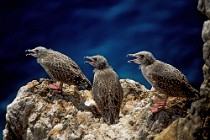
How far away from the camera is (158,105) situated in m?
12.1

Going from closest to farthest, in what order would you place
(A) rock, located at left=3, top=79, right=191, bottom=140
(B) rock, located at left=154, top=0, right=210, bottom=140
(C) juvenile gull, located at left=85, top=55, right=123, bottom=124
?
(B) rock, located at left=154, top=0, right=210, bottom=140, (A) rock, located at left=3, top=79, right=191, bottom=140, (C) juvenile gull, located at left=85, top=55, right=123, bottom=124

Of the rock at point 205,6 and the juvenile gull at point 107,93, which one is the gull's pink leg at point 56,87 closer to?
the juvenile gull at point 107,93

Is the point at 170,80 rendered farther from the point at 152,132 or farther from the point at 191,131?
the point at 191,131

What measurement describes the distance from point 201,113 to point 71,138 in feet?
11.5

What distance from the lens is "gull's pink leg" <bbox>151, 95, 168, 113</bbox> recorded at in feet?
39.2

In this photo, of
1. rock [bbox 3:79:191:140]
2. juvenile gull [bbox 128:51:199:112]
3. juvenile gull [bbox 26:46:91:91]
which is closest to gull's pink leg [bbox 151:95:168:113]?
juvenile gull [bbox 128:51:199:112]

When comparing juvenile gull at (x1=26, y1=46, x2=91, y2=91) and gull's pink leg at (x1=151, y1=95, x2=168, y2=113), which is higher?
juvenile gull at (x1=26, y1=46, x2=91, y2=91)

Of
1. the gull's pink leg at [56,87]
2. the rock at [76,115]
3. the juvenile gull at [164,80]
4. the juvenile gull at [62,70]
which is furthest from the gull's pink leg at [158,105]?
the gull's pink leg at [56,87]

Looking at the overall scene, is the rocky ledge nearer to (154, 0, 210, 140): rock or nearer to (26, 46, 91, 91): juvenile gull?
(154, 0, 210, 140): rock

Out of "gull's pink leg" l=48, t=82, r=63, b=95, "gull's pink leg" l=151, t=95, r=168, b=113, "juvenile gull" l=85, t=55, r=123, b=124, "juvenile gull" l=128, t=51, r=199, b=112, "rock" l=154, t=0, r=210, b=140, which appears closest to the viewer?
"rock" l=154, t=0, r=210, b=140

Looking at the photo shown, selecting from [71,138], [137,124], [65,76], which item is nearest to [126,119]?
[137,124]

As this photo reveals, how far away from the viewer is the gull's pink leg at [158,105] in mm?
11953

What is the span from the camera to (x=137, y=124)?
1232 cm

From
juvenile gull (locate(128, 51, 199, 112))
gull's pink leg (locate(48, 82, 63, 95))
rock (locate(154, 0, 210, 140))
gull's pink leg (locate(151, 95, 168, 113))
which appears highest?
gull's pink leg (locate(48, 82, 63, 95))
